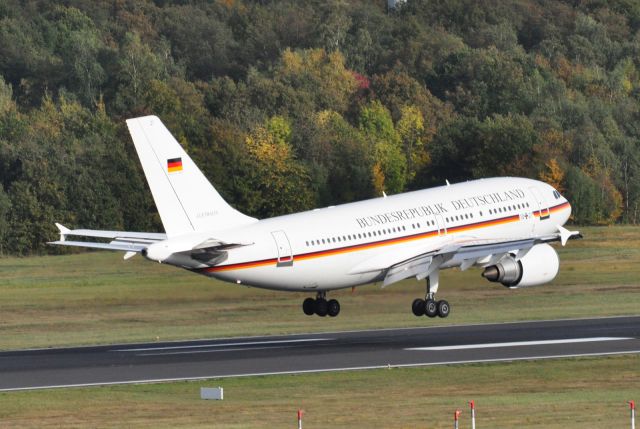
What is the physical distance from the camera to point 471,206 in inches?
3014

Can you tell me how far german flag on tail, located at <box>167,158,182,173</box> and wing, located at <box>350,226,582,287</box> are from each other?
33.2 ft

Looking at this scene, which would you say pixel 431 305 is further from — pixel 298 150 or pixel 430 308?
pixel 298 150

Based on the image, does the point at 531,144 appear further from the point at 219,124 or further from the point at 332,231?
the point at 332,231

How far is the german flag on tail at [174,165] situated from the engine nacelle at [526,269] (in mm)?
16013

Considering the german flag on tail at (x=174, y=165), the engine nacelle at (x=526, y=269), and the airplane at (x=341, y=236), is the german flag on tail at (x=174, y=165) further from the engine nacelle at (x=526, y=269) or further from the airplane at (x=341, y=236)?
the engine nacelle at (x=526, y=269)

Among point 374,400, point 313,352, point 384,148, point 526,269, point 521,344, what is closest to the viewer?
point 374,400

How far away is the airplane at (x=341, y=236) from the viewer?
6538cm

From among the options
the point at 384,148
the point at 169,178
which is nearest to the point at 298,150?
the point at 384,148

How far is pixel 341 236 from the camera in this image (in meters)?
70.4

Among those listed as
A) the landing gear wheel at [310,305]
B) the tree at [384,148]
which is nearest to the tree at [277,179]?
the tree at [384,148]

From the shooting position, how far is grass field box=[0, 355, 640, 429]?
48.4 m

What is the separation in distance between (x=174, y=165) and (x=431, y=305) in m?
15.2

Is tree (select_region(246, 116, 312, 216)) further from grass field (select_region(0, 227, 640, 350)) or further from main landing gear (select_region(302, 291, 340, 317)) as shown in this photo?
main landing gear (select_region(302, 291, 340, 317))

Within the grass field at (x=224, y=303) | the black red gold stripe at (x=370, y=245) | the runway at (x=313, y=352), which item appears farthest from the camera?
the grass field at (x=224, y=303)
